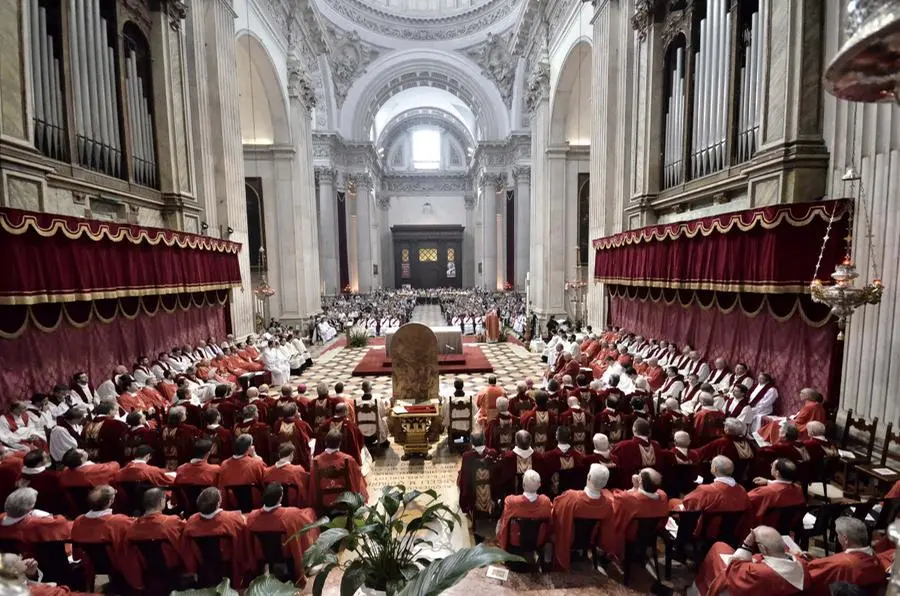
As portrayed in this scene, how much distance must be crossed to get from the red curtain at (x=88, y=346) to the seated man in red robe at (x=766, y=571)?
797cm

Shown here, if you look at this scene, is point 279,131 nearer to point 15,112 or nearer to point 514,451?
point 15,112

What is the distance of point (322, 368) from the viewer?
38.7 feet

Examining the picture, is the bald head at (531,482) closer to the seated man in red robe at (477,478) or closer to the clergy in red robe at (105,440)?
the seated man in red robe at (477,478)

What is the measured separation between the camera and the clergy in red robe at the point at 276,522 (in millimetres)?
3301

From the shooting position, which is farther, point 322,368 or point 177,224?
point 322,368

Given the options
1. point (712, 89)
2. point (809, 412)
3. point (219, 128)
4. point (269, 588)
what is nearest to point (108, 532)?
point (269, 588)

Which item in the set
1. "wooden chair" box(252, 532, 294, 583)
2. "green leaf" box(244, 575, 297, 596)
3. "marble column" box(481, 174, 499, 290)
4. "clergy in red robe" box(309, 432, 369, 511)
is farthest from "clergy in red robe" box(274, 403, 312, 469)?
"marble column" box(481, 174, 499, 290)

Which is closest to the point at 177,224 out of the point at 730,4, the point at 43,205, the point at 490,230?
the point at 43,205

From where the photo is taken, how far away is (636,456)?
429cm

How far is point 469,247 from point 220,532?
36.6m

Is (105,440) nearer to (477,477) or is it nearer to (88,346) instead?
(88,346)

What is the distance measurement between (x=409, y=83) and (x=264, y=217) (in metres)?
20.4

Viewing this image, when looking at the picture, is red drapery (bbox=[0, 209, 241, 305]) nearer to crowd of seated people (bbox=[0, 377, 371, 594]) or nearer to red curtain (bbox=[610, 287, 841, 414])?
crowd of seated people (bbox=[0, 377, 371, 594])

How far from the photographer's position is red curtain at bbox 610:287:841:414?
17.9 feet
